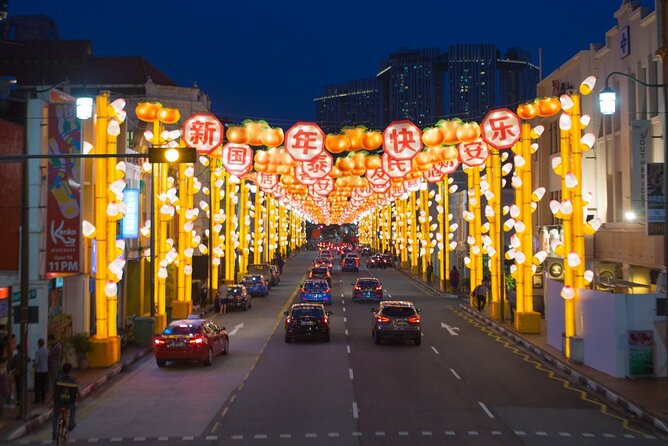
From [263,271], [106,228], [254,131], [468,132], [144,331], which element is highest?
[254,131]

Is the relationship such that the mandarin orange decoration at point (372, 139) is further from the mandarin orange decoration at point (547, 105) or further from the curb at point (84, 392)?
the curb at point (84, 392)

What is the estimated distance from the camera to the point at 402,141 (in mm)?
25406

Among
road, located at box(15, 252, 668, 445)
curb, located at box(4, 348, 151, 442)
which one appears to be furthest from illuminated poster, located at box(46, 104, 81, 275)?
road, located at box(15, 252, 668, 445)

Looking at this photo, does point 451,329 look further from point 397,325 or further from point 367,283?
point 367,283

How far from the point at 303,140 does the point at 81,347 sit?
368 inches

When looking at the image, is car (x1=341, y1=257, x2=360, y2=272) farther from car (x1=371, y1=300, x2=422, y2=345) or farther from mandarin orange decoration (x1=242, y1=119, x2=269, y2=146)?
mandarin orange decoration (x1=242, y1=119, x2=269, y2=146)

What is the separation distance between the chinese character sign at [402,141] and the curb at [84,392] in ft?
35.1

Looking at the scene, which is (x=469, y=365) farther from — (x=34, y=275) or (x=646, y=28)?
(x=646, y=28)

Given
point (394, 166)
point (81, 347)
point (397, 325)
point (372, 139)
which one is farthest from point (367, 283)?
point (81, 347)

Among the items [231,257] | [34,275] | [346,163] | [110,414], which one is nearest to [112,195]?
[34,275]

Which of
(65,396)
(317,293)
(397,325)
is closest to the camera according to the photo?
(65,396)

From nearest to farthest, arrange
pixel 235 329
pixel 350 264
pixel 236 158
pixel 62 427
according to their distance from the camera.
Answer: pixel 62 427 → pixel 236 158 → pixel 235 329 → pixel 350 264

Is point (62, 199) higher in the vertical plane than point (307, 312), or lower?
higher

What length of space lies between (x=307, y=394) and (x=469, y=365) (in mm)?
7094
